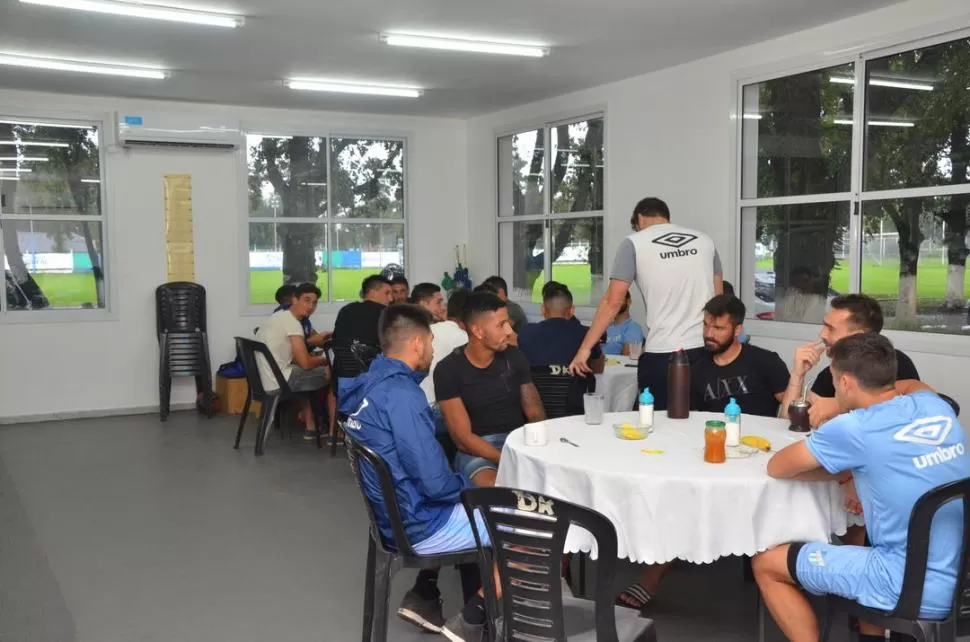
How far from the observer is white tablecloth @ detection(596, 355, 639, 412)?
5.02m

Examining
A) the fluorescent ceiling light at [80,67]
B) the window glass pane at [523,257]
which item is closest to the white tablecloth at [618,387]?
the window glass pane at [523,257]

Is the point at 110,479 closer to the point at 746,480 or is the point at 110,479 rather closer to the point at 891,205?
the point at 746,480

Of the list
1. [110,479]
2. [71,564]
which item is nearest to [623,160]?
[110,479]

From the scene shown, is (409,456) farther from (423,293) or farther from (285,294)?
(285,294)

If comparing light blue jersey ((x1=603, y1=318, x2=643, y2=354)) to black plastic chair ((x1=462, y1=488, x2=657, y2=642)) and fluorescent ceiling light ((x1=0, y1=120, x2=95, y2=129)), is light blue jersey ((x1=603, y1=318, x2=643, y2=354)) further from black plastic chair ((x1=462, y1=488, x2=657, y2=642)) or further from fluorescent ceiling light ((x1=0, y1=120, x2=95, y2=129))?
fluorescent ceiling light ((x1=0, y1=120, x2=95, y2=129))

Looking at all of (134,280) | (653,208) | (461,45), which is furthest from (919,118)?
(134,280)

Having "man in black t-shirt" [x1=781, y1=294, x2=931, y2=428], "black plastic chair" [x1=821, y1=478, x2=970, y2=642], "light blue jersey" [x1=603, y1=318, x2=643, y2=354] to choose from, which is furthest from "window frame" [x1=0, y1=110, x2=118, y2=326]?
"black plastic chair" [x1=821, y1=478, x2=970, y2=642]

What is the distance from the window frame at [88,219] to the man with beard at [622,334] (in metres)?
4.95

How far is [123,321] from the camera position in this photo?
8.29 metres

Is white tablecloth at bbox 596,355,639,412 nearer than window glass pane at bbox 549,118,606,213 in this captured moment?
Yes

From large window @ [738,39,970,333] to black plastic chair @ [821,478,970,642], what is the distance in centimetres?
314

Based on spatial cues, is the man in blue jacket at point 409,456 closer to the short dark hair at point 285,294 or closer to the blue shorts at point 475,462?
the blue shorts at point 475,462

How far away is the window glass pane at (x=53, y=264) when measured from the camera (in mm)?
8008

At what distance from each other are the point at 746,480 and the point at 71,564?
331cm
